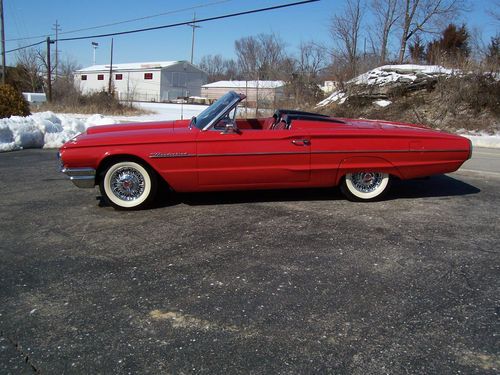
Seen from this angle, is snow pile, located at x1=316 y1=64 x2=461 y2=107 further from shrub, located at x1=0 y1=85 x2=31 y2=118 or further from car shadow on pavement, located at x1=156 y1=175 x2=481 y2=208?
car shadow on pavement, located at x1=156 y1=175 x2=481 y2=208

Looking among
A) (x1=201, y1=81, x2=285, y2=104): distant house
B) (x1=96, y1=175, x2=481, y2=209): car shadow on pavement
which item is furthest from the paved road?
(x1=201, y1=81, x2=285, y2=104): distant house

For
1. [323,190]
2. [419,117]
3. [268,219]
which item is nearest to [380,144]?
[323,190]

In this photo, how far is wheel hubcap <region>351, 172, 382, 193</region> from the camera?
5.48m

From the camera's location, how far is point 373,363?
2.37 meters

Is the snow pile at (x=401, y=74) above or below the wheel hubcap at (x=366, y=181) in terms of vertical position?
above

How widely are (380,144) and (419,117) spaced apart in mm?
13630

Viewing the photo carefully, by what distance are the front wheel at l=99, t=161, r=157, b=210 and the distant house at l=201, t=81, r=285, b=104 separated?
9465 millimetres

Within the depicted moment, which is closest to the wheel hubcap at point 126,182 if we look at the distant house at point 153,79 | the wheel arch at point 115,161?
the wheel arch at point 115,161

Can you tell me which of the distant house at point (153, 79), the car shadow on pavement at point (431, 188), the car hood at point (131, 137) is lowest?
the car shadow on pavement at point (431, 188)

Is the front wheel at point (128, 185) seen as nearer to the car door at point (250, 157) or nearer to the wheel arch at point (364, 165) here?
the car door at point (250, 157)

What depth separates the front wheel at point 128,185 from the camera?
16.6 feet

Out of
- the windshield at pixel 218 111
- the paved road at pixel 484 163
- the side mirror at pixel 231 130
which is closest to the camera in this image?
the side mirror at pixel 231 130

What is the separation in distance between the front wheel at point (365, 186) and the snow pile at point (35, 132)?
7.97 m

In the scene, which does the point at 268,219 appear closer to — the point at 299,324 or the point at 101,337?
the point at 299,324
